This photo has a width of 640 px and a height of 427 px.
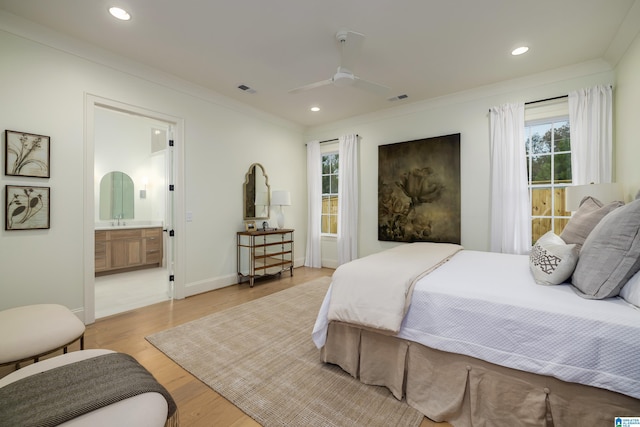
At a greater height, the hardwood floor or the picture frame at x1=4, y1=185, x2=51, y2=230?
the picture frame at x1=4, y1=185, x2=51, y2=230

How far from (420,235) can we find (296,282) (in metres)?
2.16

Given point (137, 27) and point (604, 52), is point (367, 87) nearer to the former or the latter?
point (137, 27)

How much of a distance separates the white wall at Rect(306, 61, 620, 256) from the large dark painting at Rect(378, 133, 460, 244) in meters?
0.14

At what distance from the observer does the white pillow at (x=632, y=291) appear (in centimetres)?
125

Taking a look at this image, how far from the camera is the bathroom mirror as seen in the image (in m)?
5.49

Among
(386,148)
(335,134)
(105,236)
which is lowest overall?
(105,236)

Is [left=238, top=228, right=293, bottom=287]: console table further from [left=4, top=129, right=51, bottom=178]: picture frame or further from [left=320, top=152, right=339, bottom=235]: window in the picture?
[left=4, top=129, right=51, bottom=178]: picture frame

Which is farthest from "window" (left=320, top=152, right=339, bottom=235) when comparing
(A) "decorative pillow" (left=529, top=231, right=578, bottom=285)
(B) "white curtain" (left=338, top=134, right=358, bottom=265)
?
(A) "decorative pillow" (left=529, top=231, right=578, bottom=285)

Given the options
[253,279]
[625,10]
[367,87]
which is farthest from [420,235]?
[625,10]

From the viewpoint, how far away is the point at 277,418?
1.58 m

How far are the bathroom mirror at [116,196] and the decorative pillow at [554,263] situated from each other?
6.90 m

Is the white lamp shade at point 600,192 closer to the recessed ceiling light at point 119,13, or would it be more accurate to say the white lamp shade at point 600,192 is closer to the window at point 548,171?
the window at point 548,171

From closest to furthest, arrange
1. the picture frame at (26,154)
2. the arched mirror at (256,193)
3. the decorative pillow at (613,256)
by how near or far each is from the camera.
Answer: the decorative pillow at (613,256), the picture frame at (26,154), the arched mirror at (256,193)

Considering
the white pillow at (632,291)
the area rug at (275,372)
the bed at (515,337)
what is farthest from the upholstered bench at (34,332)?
the white pillow at (632,291)
